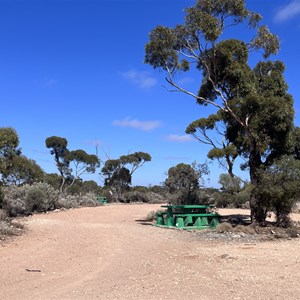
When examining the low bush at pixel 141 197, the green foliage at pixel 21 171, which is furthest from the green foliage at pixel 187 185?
the low bush at pixel 141 197

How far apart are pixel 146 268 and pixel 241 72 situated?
10271mm

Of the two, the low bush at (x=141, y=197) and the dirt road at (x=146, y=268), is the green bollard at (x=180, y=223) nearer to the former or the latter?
the dirt road at (x=146, y=268)

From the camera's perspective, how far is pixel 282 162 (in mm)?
14055

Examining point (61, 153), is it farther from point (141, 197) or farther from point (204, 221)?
point (204, 221)

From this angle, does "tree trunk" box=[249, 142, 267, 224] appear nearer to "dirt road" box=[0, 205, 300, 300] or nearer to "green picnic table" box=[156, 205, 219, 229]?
"green picnic table" box=[156, 205, 219, 229]

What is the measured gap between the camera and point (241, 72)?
1602cm

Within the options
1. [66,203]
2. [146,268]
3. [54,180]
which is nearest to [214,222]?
[146,268]

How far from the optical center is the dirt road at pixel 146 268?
239 inches

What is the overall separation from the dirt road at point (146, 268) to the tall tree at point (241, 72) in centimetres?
499

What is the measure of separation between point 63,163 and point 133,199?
11314 mm

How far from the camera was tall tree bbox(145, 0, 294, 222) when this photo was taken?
1495 centimetres

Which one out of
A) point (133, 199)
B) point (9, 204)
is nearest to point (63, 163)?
point (133, 199)

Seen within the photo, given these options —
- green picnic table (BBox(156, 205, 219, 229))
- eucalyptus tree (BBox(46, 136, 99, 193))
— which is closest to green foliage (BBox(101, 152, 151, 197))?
eucalyptus tree (BBox(46, 136, 99, 193))

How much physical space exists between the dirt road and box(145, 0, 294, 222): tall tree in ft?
16.4
